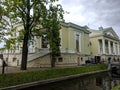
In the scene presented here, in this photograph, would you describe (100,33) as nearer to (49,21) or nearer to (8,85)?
(49,21)

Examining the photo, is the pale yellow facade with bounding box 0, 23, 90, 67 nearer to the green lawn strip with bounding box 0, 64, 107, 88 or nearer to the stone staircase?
the stone staircase

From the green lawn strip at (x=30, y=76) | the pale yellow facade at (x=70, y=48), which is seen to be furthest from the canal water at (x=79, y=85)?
the pale yellow facade at (x=70, y=48)

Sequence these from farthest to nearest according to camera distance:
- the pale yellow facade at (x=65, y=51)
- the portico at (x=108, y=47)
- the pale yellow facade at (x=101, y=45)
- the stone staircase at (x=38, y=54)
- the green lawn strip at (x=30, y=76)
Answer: the portico at (x=108, y=47) < the pale yellow facade at (x=101, y=45) < the pale yellow facade at (x=65, y=51) < the stone staircase at (x=38, y=54) < the green lawn strip at (x=30, y=76)

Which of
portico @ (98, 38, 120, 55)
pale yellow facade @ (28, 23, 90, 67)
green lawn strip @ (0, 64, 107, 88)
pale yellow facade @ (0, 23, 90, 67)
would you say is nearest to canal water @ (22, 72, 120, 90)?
green lawn strip @ (0, 64, 107, 88)

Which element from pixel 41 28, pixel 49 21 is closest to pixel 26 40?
pixel 41 28

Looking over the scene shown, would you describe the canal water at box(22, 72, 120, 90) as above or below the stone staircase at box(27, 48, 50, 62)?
below

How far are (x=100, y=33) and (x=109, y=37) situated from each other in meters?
4.45

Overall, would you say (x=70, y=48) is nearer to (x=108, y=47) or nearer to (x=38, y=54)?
(x=38, y=54)

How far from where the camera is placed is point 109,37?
4384cm

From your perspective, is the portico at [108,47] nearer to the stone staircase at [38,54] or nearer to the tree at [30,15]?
the stone staircase at [38,54]

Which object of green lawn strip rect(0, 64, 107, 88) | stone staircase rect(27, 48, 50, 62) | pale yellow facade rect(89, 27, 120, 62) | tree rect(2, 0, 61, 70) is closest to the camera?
green lawn strip rect(0, 64, 107, 88)

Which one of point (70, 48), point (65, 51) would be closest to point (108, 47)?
point (70, 48)

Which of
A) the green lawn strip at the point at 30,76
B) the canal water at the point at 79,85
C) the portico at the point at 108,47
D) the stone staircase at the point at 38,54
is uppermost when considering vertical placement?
the portico at the point at 108,47

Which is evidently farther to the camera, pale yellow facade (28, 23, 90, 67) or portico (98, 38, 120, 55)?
portico (98, 38, 120, 55)
